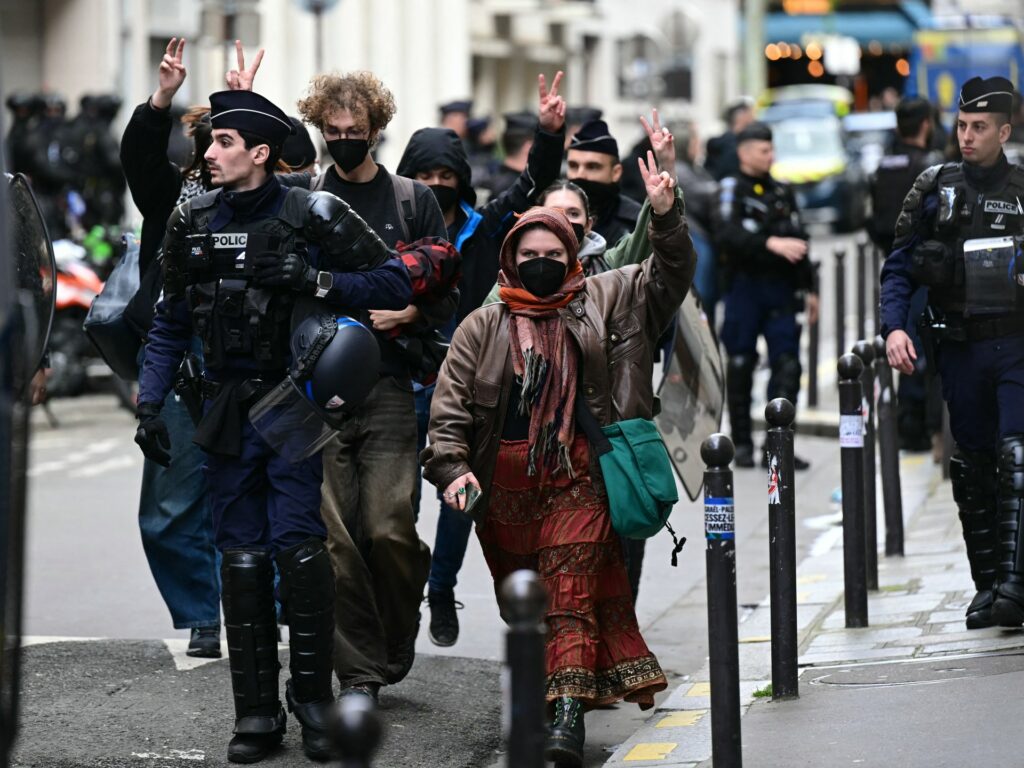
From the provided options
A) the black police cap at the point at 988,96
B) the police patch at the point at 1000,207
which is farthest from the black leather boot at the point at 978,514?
the black police cap at the point at 988,96

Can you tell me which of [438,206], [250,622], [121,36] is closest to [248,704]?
[250,622]

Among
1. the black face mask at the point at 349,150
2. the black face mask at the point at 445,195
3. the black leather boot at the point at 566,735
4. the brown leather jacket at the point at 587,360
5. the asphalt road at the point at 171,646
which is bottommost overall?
the asphalt road at the point at 171,646

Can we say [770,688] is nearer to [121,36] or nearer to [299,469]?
[299,469]

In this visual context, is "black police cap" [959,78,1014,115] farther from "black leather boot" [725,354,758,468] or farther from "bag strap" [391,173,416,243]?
"black leather boot" [725,354,758,468]

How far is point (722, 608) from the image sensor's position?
5699mm

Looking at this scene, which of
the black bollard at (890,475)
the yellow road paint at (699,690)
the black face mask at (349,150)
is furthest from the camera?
the black bollard at (890,475)

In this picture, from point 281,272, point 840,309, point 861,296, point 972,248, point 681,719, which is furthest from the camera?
point 861,296

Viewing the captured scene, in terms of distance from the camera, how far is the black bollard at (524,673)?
13.4ft

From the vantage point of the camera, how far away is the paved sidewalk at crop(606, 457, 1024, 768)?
5.79 meters

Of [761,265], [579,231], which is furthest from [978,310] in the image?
[761,265]

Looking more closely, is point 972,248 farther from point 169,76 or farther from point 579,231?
point 169,76

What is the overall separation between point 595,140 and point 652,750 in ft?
9.15

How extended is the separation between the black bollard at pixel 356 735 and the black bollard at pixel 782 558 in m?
3.29

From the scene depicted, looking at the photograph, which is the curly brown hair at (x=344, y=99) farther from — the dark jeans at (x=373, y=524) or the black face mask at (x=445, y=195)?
the dark jeans at (x=373, y=524)
